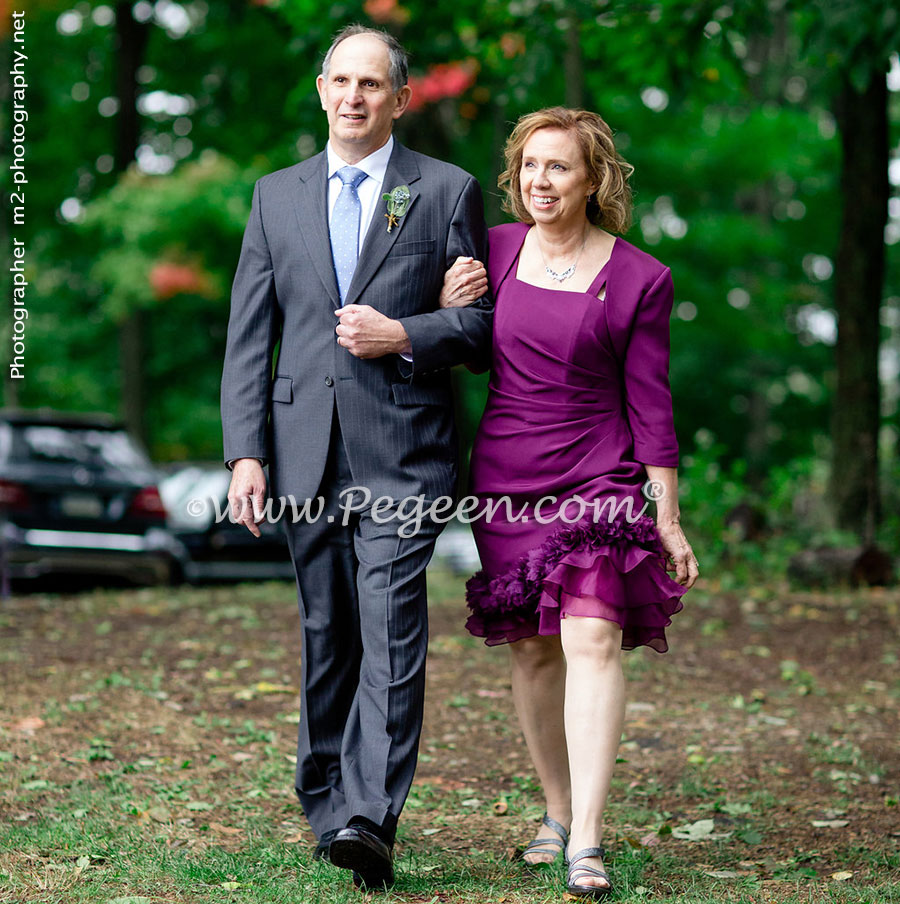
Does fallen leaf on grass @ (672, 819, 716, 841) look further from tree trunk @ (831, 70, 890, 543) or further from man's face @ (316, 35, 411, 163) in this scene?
tree trunk @ (831, 70, 890, 543)

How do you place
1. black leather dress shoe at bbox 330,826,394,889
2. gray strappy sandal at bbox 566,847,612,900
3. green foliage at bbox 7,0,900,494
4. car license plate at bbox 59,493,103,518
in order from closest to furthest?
black leather dress shoe at bbox 330,826,394,889 < gray strappy sandal at bbox 566,847,612,900 < car license plate at bbox 59,493,103,518 < green foliage at bbox 7,0,900,494

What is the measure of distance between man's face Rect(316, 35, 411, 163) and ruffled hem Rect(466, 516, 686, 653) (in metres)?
1.27

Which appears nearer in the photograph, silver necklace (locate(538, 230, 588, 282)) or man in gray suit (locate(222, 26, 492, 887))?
man in gray suit (locate(222, 26, 492, 887))

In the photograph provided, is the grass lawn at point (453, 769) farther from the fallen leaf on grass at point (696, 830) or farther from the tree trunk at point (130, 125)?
the tree trunk at point (130, 125)

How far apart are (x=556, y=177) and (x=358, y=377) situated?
2.68ft

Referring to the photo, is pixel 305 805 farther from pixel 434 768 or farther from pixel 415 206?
pixel 415 206

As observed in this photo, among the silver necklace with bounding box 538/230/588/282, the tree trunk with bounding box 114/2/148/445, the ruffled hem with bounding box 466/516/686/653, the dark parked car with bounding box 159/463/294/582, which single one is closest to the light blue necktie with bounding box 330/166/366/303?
the silver necklace with bounding box 538/230/588/282

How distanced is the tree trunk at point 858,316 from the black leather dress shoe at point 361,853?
26.8 ft

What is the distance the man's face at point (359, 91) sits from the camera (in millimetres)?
3656

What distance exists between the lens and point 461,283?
3727 mm

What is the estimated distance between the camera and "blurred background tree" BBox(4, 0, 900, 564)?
9.84m

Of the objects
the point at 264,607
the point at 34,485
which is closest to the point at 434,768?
the point at 264,607

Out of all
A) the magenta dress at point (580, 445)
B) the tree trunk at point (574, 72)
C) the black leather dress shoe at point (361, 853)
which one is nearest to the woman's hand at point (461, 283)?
the magenta dress at point (580, 445)

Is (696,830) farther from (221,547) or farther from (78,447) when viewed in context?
(221,547)
